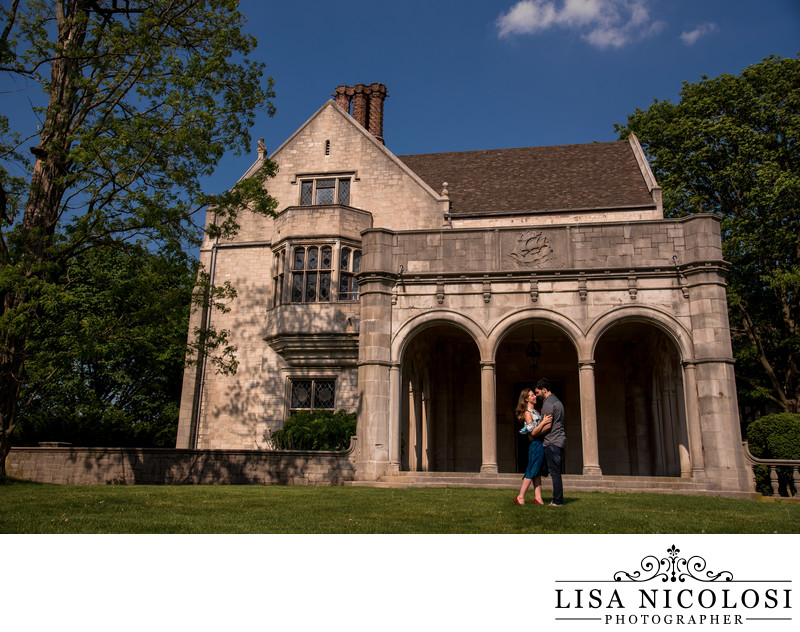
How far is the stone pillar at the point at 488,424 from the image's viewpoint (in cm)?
1626

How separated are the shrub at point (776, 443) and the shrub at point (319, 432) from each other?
11.2 metres

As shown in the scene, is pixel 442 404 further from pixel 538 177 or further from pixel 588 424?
pixel 538 177

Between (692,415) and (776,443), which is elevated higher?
(692,415)

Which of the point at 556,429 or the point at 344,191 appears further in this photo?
the point at 344,191

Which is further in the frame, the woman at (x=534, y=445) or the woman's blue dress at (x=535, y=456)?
the woman's blue dress at (x=535, y=456)

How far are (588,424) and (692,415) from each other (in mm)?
2525

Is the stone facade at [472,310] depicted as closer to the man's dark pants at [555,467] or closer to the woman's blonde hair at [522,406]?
the woman's blonde hair at [522,406]

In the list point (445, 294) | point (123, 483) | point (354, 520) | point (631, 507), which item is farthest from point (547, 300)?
point (123, 483)

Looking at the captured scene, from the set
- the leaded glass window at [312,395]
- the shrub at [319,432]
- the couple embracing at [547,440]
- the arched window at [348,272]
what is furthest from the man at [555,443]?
the leaded glass window at [312,395]

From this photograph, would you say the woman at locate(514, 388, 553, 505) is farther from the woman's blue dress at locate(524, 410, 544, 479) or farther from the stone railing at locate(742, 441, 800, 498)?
the stone railing at locate(742, 441, 800, 498)

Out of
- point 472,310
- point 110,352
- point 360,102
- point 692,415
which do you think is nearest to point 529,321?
point 472,310

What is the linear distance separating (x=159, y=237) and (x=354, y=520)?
34.9 feet

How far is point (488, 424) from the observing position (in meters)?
16.6

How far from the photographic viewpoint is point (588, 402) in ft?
53.9
